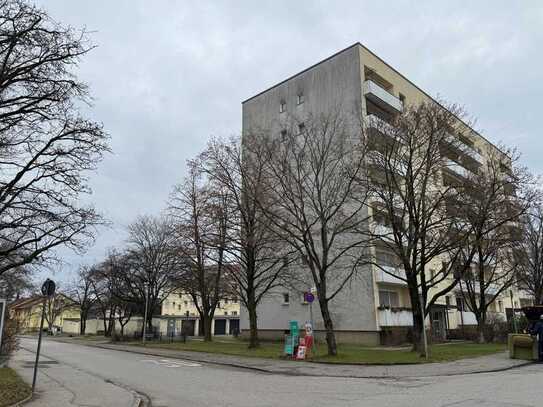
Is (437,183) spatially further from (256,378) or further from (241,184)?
(256,378)

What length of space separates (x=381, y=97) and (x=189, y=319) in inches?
1832

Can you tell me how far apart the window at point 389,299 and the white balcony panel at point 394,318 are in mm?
666

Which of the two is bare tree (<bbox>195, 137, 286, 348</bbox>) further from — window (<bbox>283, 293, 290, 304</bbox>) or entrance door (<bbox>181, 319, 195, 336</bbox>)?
entrance door (<bbox>181, 319, 195, 336</bbox>)

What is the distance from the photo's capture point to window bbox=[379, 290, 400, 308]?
115 ft

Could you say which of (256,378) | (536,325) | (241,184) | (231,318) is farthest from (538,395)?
(231,318)

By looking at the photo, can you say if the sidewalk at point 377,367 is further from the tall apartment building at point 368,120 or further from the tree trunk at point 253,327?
the tall apartment building at point 368,120

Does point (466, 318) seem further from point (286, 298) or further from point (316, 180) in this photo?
point (316, 180)

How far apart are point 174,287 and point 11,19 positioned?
33043 mm

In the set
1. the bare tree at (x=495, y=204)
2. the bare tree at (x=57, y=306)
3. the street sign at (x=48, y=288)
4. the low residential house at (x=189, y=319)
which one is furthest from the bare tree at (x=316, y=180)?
the bare tree at (x=57, y=306)

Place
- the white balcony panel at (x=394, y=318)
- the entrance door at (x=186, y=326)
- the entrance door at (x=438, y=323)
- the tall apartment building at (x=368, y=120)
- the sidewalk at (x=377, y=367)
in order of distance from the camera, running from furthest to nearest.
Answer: the entrance door at (x=186, y=326)
the entrance door at (x=438, y=323)
the tall apartment building at (x=368, y=120)
the white balcony panel at (x=394, y=318)
the sidewalk at (x=377, y=367)

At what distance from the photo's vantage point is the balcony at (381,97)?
36938 millimetres

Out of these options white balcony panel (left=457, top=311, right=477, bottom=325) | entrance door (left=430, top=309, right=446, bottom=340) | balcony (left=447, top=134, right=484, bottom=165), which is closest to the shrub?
balcony (left=447, top=134, right=484, bottom=165)

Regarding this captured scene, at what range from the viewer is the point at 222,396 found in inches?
447

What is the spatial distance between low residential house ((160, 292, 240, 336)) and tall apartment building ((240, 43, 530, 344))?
5.09 metres
